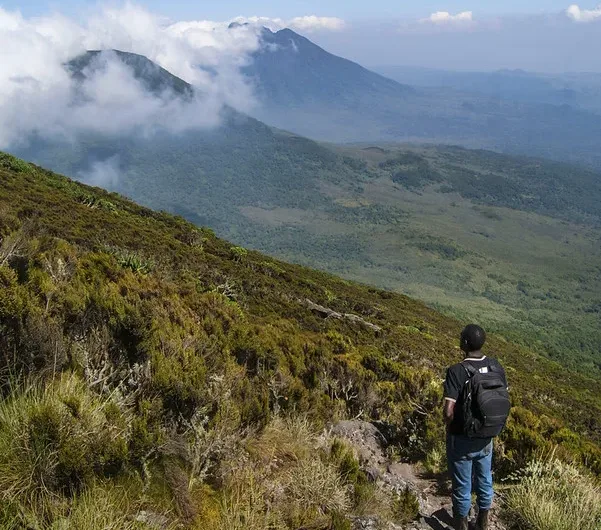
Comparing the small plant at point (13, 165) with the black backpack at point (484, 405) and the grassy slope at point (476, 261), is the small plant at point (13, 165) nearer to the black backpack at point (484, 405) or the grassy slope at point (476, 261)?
the black backpack at point (484, 405)

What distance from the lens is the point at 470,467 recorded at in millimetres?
3896

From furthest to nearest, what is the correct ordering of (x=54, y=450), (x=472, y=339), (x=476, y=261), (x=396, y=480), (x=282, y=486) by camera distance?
(x=476, y=261)
(x=396, y=480)
(x=472, y=339)
(x=282, y=486)
(x=54, y=450)

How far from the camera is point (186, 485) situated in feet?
10.3

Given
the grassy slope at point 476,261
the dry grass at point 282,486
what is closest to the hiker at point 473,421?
the dry grass at point 282,486

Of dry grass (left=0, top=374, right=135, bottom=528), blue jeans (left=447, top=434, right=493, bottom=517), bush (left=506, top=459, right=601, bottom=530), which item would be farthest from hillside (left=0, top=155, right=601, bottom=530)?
bush (left=506, top=459, right=601, bottom=530)

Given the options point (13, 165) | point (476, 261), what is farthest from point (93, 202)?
point (476, 261)

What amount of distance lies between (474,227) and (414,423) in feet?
645

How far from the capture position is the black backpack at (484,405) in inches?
147

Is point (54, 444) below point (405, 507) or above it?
above

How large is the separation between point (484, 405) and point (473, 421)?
0.16m

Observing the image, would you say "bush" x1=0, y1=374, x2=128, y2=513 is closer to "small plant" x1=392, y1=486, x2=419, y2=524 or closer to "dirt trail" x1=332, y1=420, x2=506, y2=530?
"dirt trail" x1=332, y1=420, x2=506, y2=530

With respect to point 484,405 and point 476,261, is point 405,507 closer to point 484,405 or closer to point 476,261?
point 484,405

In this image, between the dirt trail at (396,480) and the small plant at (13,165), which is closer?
the dirt trail at (396,480)

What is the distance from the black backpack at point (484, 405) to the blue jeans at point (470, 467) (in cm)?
16
